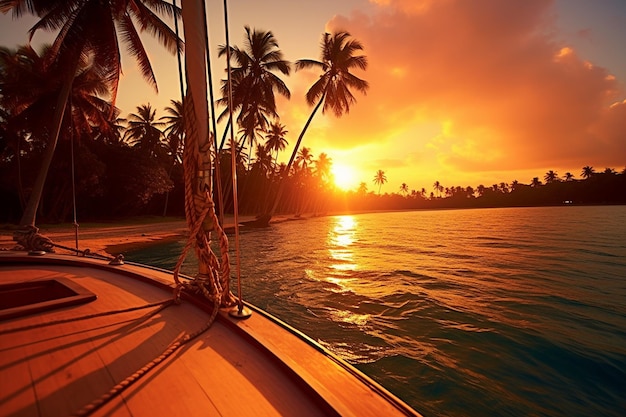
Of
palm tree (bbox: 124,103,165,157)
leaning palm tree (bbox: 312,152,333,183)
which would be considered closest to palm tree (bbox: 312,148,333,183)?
leaning palm tree (bbox: 312,152,333,183)

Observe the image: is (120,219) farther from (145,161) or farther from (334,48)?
(334,48)

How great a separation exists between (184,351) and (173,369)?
18 cm

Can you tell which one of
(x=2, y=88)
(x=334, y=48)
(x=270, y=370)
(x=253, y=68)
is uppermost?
(x=334, y=48)

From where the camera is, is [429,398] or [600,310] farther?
[600,310]

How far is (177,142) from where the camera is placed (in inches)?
1292

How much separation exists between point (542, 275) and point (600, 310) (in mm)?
2489

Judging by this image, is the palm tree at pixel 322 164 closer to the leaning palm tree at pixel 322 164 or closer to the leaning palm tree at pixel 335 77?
the leaning palm tree at pixel 322 164

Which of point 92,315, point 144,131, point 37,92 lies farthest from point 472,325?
point 144,131

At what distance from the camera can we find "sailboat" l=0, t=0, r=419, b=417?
3.82ft

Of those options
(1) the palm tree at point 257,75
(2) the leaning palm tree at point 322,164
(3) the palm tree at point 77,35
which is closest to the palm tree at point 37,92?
(3) the palm tree at point 77,35

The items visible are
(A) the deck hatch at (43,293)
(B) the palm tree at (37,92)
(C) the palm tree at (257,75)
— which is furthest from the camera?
(C) the palm tree at (257,75)

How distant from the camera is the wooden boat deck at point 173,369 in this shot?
1149mm

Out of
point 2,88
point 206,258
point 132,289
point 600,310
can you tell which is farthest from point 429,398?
point 2,88

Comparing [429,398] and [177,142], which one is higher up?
[177,142]
